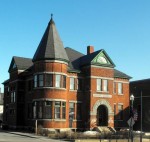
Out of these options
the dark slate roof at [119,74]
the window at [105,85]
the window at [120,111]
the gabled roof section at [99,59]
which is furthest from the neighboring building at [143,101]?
the gabled roof section at [99,59]

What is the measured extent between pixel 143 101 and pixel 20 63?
22.5 m

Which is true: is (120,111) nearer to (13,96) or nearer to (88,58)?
(88,58)

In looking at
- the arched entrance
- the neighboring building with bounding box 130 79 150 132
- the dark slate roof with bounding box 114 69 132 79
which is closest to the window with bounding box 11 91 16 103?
the arched entrance

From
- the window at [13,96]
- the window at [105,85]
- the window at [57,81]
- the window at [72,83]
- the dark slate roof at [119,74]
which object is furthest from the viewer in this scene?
the dark slate roof at [119,74]

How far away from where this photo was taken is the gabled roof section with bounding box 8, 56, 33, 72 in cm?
5559

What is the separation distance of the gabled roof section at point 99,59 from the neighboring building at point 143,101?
10.7m

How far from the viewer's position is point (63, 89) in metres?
49.1

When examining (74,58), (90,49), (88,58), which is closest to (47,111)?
(88,58)

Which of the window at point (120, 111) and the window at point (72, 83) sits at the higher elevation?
the window at point (72, 83)

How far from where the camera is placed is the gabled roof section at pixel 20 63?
182 ft

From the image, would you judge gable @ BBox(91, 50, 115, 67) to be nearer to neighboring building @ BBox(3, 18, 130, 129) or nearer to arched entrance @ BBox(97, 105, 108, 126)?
neighboring building @ BBox(3, 18, 130, 129)

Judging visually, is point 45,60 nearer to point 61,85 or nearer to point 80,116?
point 61,85

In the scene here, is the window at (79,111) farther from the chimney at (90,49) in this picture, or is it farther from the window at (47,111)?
the chimney at (90,49)

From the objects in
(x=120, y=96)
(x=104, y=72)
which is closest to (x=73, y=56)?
(x=104, y=72)
